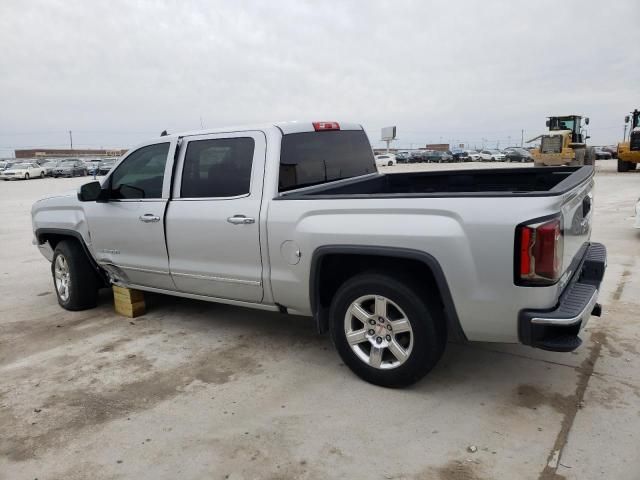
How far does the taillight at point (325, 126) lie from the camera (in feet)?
14.3

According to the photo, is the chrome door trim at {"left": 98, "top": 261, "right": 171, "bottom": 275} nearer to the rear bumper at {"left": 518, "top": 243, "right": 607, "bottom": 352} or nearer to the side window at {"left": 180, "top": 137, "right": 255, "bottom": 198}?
the side window at {"left": 180, "top": 137, "right": 255, "bottom": 198}

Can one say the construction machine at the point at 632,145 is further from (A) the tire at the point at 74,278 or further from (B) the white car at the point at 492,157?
(B) the white car at the point at 492,157

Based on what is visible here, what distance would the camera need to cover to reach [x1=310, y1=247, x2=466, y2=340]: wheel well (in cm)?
311

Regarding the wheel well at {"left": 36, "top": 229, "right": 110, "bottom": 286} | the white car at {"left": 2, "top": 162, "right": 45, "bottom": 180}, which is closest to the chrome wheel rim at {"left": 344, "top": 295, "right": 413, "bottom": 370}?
the wheel well at {"left": 36, "top": 229, "right": 110, "bottom": 286}

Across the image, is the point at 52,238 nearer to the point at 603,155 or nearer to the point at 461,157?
the point at 603,155

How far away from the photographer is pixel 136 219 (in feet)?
15.2

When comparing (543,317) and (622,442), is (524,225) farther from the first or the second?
(622,442)

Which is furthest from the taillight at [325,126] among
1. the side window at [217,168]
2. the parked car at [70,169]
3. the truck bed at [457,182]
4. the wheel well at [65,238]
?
the parked car at [70,169]

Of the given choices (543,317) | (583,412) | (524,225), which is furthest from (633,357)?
(524,225)

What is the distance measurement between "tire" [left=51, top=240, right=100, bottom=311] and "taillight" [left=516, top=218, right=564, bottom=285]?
4.33 meters

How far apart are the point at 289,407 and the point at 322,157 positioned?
2108 mm

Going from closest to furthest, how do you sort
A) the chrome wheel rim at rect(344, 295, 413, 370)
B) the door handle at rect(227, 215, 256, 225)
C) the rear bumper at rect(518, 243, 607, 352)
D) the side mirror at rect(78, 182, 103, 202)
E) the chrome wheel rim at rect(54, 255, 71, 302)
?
the rear bumper at rect(518, 243, 607, 352)
the chrome wheel rim at rect(344, 295, 413, 370)
the door handle at rect(227, 215, 256, 225)
the side mirror at rect(78, 182, 103, 202)
the chrome wheel rim at rect(54, 255, 71, 302)

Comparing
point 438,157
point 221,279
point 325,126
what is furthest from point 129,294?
point 438,157

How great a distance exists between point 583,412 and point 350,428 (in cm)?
141
